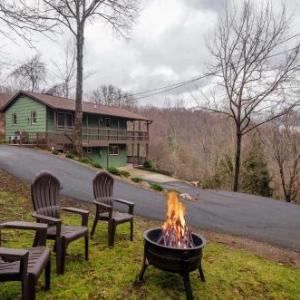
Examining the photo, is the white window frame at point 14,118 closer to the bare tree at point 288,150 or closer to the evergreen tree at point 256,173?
the evergreen tree at point 256,173

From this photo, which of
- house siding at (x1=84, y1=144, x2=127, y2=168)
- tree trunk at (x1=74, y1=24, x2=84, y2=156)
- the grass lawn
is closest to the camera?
the grass lawn

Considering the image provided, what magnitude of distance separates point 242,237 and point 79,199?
4435 mm

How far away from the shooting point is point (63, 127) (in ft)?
84.2

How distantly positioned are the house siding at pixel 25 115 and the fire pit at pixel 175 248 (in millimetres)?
22095

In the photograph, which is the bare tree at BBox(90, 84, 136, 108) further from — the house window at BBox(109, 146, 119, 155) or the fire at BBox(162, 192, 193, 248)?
the fire at BBox(162, 192, 193, 248)

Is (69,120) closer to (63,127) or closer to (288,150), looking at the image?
(63,127)

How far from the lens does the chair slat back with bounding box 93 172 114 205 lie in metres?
5.82

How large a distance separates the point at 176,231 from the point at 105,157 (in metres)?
26.1

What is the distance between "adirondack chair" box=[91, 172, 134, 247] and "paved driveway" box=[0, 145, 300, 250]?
2.25 metres

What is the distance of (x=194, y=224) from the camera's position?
784 centimetres

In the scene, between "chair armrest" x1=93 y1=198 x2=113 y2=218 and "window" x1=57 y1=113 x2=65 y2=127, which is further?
"window" x1=57 y1=113 x2=65 y2=127

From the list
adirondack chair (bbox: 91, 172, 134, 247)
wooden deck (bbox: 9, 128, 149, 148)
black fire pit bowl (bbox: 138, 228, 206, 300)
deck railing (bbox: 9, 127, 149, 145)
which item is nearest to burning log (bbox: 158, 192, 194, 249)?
black fire pit bowl (bbox: 138, 228, 206, 300)

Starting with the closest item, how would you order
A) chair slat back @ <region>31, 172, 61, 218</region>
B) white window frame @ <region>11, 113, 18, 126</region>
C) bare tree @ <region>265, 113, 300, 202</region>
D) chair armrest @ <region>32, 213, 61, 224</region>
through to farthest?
chair armrest @ <region>32, 213, 61, 224</region> < chair slat back @ <region>31, 172, 61, 218</region> < bare tree @ <region>265, 113, 300, 202</region> < white window frame @ <region>11, 113, 18, 126</region>

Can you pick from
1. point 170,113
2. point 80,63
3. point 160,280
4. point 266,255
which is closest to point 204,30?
point 80,63
